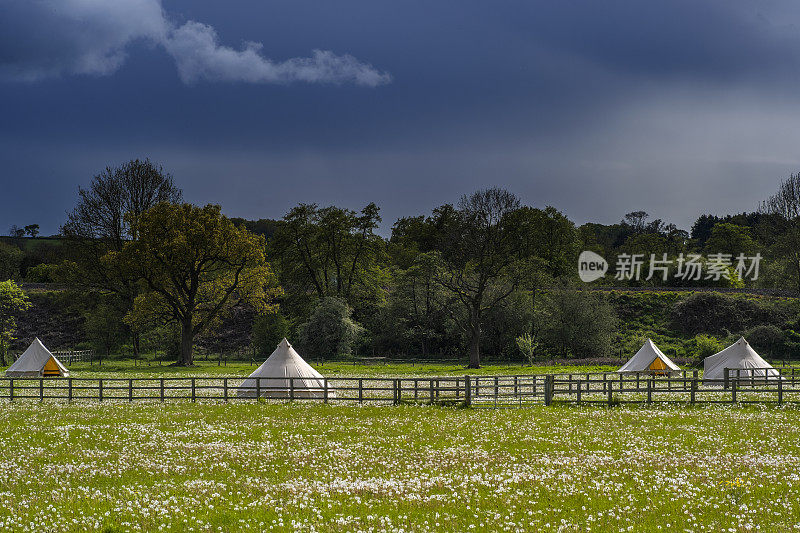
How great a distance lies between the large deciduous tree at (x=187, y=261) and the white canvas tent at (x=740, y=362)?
127 feet

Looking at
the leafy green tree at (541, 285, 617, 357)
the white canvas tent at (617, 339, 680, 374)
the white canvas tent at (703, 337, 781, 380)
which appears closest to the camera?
the white canvas tent at (703, 337, 781, 380)

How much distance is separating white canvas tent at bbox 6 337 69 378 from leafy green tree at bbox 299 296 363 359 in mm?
26914

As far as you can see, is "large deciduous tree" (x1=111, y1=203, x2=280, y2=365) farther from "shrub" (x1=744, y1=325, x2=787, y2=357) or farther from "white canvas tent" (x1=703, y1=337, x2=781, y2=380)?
"shrub" (x1=744, y1=325, x2=787, y2=357)

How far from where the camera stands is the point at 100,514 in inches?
490

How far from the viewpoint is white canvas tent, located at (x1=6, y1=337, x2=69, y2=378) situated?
46.9 m

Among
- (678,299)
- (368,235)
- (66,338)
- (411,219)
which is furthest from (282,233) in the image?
(678,299)

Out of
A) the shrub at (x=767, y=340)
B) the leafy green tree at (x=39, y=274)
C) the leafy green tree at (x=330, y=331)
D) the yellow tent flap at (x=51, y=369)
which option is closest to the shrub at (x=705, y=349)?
the shrub at (x=767, y=340)

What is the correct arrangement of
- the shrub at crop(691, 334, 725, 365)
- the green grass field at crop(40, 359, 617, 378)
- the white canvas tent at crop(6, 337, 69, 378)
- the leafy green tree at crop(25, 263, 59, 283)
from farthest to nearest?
the leafy green tree at crop(25, 263, 59, 283) → the shrub at crop(691, 334, 725, 365) → the green grass field at crop(40, 359, 617, 378) → the white canvas tent at crop(6, 337, 69, 378)

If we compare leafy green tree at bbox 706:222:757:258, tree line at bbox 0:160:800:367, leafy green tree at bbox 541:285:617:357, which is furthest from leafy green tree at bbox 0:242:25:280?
leafy green tree at bbox 706:222:757:258

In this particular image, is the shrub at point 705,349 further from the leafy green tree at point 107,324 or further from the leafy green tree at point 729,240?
the leafy green tree at point 729,240

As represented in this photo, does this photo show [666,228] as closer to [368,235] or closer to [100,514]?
[368,235]

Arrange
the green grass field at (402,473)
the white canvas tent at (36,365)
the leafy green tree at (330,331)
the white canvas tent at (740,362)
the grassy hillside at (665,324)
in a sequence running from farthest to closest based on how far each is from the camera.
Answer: the leafy green tree at (330,331)
the grassy hillside at (665,324)
the white canvas tent at (36,365)
the white canvas tent at (740,362)
the green grass field at (402,473)

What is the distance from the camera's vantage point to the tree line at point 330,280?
6066cm

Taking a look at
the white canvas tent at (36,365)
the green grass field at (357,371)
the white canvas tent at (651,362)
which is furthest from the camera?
the green grass field at (357,371)
